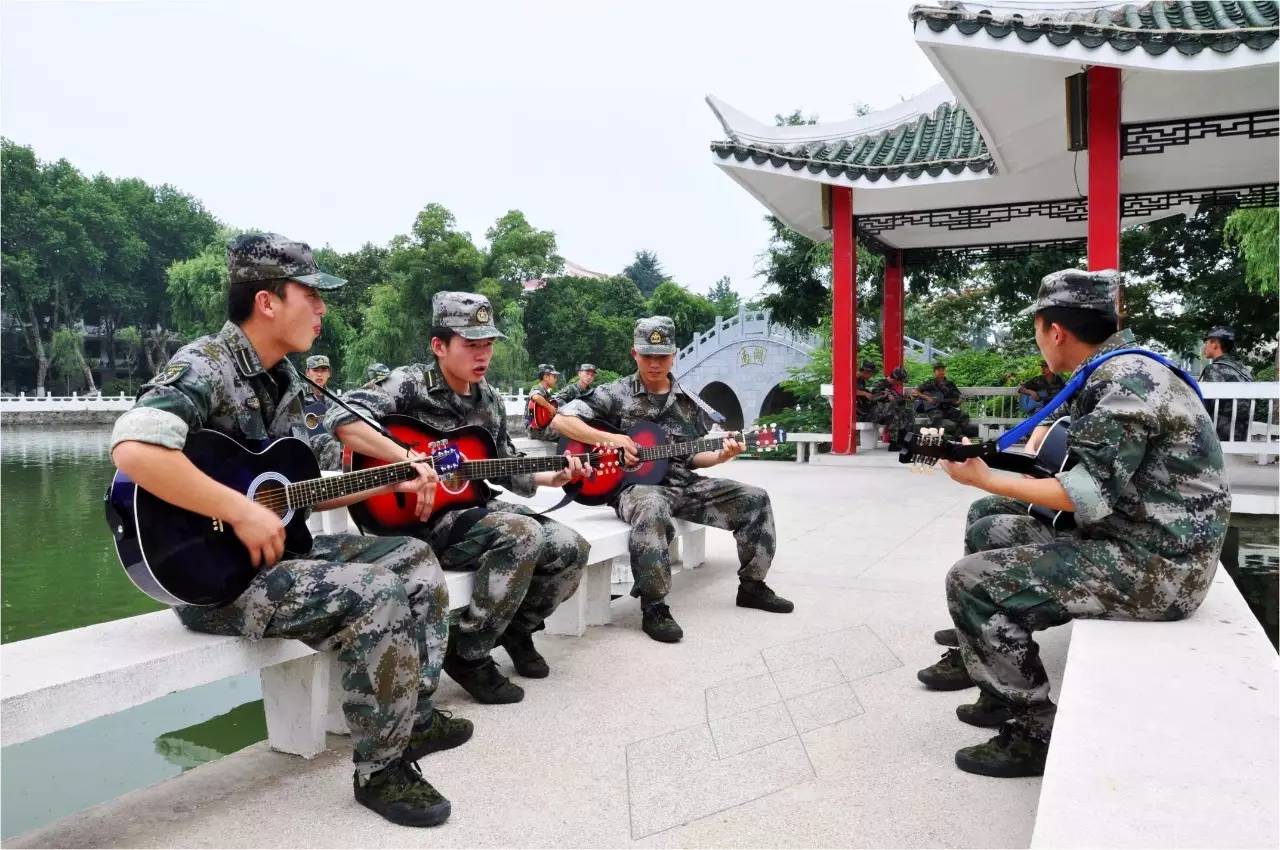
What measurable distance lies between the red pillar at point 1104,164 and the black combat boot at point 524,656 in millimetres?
6589

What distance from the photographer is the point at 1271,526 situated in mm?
7508

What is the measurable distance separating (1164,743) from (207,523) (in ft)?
7.37

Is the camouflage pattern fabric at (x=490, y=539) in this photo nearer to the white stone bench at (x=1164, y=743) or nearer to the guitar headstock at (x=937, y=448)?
the guitar headstock at (x=937, y=448)

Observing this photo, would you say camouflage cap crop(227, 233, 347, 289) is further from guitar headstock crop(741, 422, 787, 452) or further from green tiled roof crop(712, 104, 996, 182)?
green tiled roof crop(712, 104, 996, 182)

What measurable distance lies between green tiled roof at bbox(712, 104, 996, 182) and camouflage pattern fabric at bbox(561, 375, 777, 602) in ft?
20.6

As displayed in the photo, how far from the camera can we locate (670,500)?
460 cm

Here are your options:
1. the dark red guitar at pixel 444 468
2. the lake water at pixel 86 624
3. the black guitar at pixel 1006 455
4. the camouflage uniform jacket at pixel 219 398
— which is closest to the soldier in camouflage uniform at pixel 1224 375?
the lake water at pixel 86 624

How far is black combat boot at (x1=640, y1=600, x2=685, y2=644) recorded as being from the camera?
157 inches

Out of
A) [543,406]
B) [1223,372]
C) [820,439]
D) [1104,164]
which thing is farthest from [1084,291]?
[820,439]

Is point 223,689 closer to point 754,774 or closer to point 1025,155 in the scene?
point 754,774

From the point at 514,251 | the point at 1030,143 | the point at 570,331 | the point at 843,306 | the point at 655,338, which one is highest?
the point at 514,251

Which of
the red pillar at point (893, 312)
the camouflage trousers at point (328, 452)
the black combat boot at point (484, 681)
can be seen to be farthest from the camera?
the red pillar at point (893, 312)

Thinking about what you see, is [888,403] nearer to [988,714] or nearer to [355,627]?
[988,714]

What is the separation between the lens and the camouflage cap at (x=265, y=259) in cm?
262
